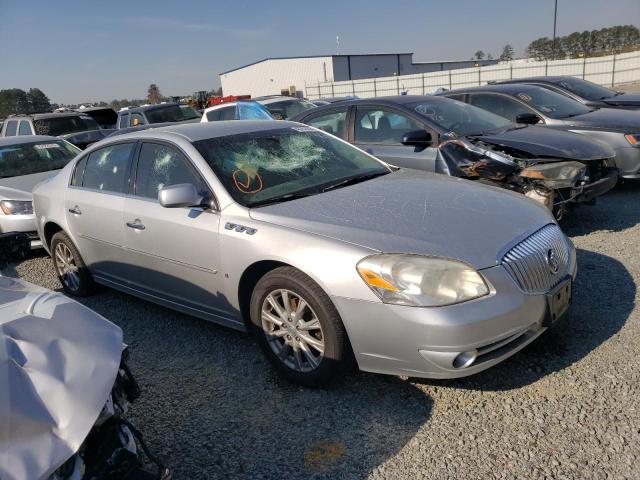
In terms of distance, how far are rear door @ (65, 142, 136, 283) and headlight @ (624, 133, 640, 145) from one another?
5.94 metres

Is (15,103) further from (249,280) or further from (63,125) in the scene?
(249,280)

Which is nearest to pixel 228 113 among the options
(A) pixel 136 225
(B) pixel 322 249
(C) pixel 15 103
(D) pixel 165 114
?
(D) pixel 165 114

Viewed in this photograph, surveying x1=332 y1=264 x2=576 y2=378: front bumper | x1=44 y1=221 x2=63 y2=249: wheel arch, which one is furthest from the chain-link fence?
x1=332 y1=264 x2=576 y2=378: front bumper

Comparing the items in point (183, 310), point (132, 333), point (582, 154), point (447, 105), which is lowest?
point (132, 333)

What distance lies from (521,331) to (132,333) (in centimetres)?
295

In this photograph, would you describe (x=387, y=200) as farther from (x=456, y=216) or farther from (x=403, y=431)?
(x=403, y=431)

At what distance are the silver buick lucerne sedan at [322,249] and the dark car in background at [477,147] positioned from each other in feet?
5.23

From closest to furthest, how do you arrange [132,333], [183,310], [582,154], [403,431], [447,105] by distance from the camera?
[403,431], [183,310], [132,333], [582,154], [447,105]

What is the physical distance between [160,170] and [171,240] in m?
0.61

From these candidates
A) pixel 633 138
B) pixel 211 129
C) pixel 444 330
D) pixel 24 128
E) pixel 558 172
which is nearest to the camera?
pixel 444 330

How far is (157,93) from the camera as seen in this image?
7019 cm

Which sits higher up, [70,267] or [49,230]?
[49,230]

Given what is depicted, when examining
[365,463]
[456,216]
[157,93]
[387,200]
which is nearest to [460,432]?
[365,463]

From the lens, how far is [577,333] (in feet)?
11.5
